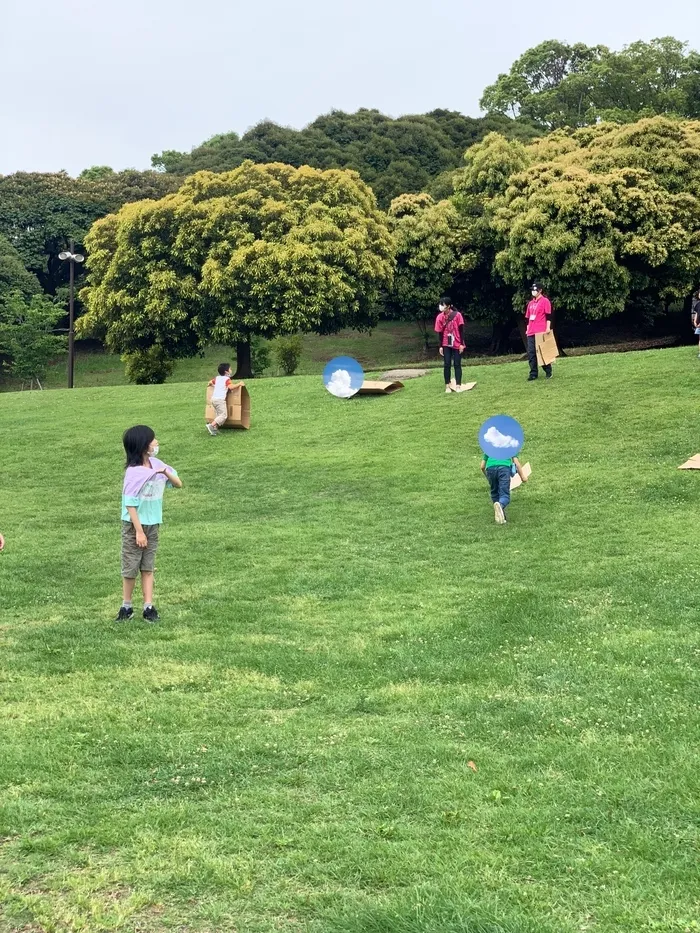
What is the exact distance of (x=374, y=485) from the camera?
44.1 ft

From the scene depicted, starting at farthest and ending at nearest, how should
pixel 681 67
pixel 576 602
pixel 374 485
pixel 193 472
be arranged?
pixel 681 67 → pixel 193 472 → pixel 374 485 → pixel 576 602

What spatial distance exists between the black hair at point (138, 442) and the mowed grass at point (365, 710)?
→ 1.54m

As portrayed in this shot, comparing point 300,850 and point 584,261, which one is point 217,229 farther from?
point 300,850

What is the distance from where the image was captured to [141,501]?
24.0ft

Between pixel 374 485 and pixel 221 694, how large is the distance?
791cm

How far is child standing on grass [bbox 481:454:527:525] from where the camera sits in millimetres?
10969

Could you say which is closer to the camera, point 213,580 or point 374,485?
point 213,580

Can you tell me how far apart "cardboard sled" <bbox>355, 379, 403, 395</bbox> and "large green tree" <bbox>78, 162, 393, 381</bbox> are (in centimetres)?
1166

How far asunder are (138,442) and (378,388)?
497 inches

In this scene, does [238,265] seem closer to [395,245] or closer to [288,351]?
[288,351]

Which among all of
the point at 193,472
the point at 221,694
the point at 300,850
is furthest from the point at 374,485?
the point at 300,850

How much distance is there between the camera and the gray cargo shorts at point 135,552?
7.41 metres

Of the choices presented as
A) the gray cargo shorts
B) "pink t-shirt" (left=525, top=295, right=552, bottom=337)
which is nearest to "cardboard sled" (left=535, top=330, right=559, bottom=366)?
"pink t-shirt" (left=525, top=295, right=552, bottom=337)

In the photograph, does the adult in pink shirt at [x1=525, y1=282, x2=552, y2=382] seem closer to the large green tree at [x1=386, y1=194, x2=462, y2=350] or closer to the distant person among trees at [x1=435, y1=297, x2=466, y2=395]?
the distant person among trees at [x1=435, y1=297, x2=466, y2=395]
